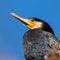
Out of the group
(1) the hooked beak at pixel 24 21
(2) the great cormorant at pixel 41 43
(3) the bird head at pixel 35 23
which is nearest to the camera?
(2) the great cormorant at pixel 41 43

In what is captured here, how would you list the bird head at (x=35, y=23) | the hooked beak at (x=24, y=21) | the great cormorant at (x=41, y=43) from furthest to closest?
the hooked beak at (x=24, y=21) < the bird head at (x=35, y=23) < the great cormorant at (x=41, y=43)

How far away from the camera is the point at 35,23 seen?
30.0ft

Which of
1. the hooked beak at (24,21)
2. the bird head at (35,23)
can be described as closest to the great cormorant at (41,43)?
the bird head at (35,23)

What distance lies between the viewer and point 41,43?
8.53m

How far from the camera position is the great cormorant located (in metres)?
8.41

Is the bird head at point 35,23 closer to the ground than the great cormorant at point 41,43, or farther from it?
farther from it

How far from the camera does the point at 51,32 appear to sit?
8.80 m

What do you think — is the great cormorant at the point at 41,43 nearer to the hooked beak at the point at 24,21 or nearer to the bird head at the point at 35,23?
the bird head at the point at 35,23

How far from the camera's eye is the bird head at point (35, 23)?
8898mm

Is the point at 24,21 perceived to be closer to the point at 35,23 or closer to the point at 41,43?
the point at 35,23

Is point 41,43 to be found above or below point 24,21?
below

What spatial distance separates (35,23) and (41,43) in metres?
0.66

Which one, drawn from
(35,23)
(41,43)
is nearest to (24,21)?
(35,23)

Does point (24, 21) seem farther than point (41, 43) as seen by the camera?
Yes
